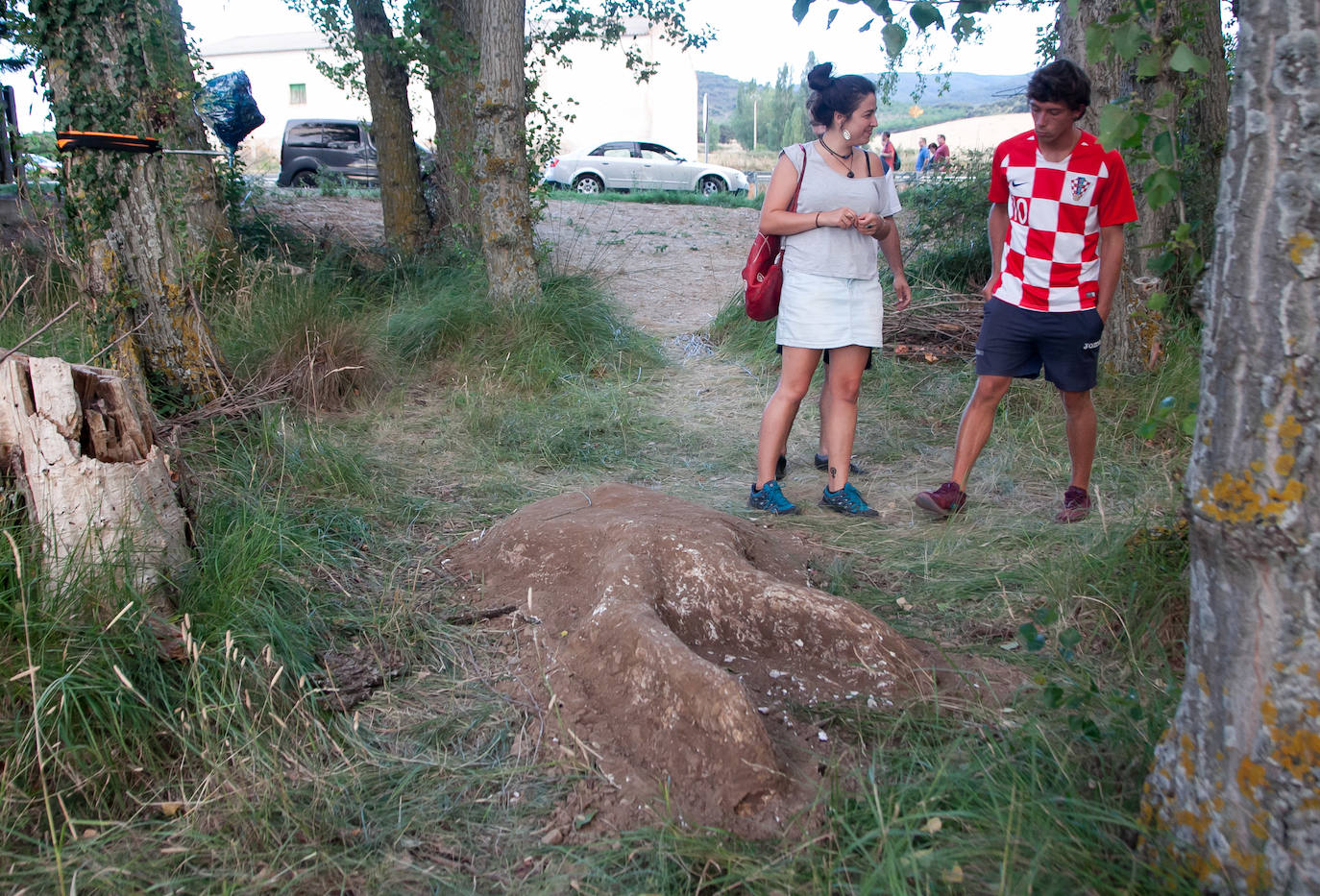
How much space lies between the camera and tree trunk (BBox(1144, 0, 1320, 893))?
58.7 inches

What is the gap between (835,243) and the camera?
3.79 m

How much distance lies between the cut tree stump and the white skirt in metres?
2.37

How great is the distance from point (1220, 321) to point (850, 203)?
2300 mm

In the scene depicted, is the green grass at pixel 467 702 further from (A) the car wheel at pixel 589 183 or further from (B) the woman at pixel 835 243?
(A) the car wheel at pixel 589 183

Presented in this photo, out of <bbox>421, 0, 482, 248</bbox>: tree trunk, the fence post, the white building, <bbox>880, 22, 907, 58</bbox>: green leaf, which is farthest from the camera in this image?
the white building

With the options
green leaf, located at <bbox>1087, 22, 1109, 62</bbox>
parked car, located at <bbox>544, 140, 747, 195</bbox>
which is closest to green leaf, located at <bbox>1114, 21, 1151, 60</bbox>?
green leaf, located at <bbox>1087, 22, 1109, 62</bbox>

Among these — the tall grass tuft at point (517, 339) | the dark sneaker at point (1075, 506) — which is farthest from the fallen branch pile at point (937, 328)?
the dark sneaker at point (1075, 506)

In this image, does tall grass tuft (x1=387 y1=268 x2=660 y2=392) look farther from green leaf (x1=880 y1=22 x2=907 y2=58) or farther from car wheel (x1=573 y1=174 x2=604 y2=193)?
car wheel (x1=573 y1=174 x2=604 y2=193)

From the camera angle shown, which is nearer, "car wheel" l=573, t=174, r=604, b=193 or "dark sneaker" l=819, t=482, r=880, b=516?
"dark sneaker" l=819, t=482, r=880, b=516

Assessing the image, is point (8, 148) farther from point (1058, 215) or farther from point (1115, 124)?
point (1115, 124)

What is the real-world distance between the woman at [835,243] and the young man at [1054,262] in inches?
17.6

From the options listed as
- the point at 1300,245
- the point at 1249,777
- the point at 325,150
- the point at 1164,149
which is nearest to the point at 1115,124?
the point at 1164,149

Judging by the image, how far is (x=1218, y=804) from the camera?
5.21 feet

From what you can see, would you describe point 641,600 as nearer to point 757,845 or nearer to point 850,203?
point 757,845
